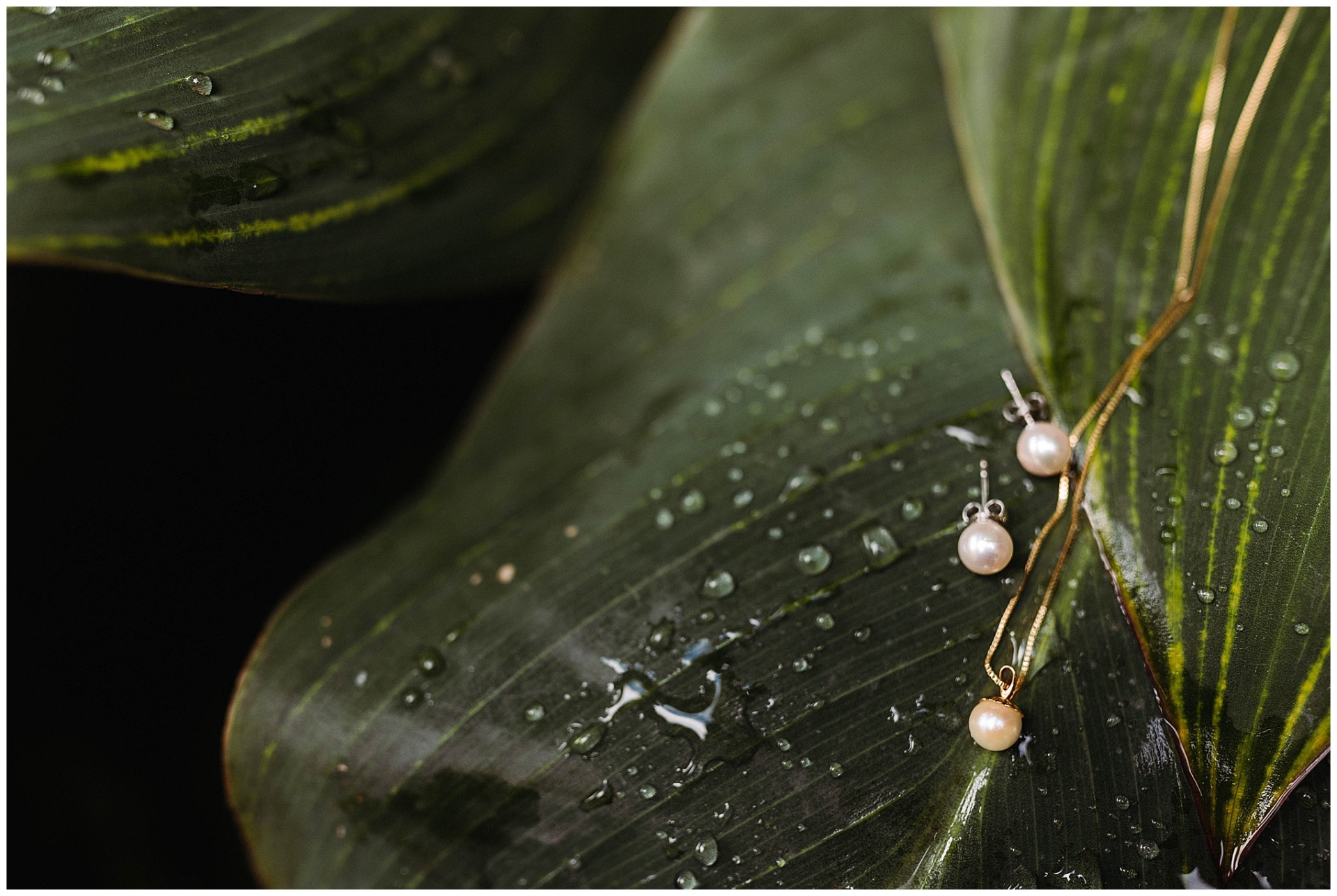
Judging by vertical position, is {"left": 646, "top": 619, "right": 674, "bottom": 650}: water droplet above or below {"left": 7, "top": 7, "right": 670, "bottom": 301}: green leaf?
below

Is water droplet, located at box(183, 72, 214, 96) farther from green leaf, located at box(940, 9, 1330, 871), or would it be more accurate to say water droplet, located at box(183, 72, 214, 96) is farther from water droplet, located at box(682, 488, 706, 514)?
green leaf, located at box(940, 9, 1330, 871)

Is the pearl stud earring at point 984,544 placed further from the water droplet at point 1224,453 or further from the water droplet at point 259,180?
the water droplet at point 259,180

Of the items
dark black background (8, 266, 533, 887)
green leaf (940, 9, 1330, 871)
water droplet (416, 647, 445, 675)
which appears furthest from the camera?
dark black background (8, 266, 533, 887)

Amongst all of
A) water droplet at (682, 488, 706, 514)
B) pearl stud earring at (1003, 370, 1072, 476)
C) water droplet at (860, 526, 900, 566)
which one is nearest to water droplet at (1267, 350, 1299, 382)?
pearl stud earring at (1003, 370, 1072, 476)

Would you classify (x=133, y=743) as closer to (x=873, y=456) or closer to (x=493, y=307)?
(x=493, y=307)

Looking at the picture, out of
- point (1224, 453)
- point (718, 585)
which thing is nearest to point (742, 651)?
point (718, 585)

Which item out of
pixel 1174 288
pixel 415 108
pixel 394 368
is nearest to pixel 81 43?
pixel 415 108

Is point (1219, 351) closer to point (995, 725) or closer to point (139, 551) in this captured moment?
point (995, 725)
